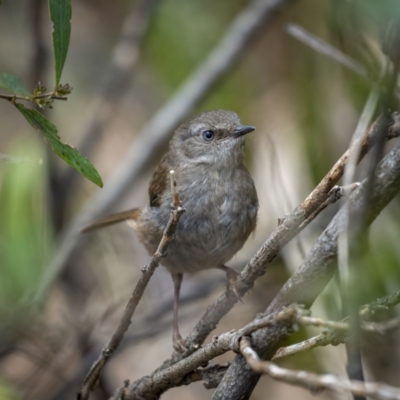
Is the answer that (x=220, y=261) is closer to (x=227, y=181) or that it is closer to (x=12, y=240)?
(x=227, y=181)

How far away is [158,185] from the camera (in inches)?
146

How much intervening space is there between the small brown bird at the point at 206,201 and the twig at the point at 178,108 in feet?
3.79

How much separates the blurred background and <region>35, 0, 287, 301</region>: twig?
8cm

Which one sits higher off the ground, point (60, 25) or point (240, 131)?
point (240, 131)

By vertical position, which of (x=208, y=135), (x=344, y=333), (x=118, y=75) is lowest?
(x=344, y=333)

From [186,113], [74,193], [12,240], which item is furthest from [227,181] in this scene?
[74,193]

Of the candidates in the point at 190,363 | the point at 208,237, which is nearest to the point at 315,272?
the point at 190,363

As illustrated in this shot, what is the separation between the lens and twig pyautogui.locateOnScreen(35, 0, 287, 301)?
4.98 m

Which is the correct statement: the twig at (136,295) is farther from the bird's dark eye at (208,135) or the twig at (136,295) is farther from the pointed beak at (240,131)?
the bird's dark eye at (208,135)

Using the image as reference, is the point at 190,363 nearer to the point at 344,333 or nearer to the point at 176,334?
the point at 344,333

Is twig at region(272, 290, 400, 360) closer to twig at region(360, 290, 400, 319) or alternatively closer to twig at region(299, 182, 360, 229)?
twig at region(360, 290, 400, 319)

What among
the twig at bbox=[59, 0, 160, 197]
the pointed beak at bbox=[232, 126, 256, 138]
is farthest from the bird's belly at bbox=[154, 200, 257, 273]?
the twig at bbox=[59, 0, 160, 197]

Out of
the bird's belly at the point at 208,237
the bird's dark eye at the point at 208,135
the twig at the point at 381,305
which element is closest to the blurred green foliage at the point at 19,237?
the bird's belly at the point at 208,237

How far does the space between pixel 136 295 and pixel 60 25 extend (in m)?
1.01
